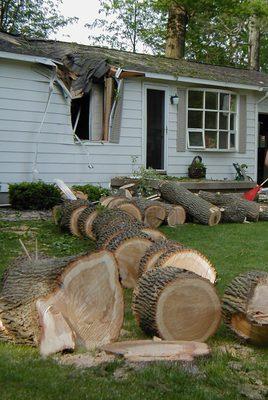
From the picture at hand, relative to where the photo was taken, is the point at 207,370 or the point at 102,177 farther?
the point at 102,177

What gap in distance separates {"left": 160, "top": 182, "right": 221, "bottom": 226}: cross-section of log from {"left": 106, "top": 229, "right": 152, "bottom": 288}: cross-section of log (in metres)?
4.76

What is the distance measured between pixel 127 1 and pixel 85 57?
2116 cm

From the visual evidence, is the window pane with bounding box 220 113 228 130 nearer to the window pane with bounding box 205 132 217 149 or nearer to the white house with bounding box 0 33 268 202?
the white house with bounding box 0 33 268 202

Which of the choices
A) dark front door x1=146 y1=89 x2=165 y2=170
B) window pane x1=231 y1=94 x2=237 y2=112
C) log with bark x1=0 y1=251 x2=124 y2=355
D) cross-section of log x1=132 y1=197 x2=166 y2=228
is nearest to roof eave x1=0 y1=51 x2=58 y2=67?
dark front door x1=146 y1=89 x2=165 y2=170

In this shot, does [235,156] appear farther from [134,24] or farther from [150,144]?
[134,24]

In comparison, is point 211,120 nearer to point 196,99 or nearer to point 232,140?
point 196,99

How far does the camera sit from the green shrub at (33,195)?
11.5 meters

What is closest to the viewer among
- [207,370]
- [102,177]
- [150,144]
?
[207,370]

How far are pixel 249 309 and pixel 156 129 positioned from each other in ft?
34.5

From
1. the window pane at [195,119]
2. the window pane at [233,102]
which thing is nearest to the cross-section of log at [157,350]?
the window pane at [195,119]

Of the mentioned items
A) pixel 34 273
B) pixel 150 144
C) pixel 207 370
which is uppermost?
pixel 150 144

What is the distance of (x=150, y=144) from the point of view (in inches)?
576

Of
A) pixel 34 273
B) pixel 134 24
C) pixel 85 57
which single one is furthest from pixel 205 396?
pixel 134 24

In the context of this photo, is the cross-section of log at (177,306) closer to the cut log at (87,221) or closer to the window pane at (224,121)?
the cut log at (87,221)
